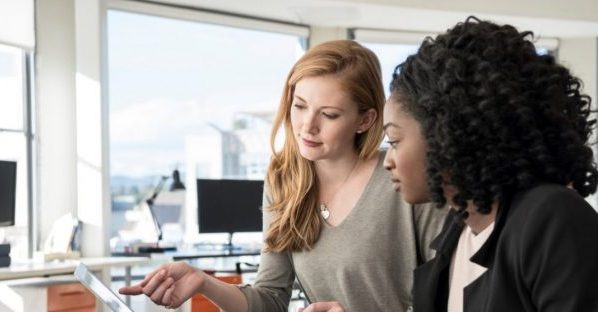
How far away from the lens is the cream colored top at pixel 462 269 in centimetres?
129

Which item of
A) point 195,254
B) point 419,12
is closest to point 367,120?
point 195,254

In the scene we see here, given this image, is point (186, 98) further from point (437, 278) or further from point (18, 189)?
point (437, 278)

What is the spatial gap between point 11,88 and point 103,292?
3991mm

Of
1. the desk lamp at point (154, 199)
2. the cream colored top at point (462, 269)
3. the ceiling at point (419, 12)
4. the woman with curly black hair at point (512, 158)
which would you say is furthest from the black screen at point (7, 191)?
the woman with curly black hair at point (512, 158)

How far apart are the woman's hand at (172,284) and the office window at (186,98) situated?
12.1 ft

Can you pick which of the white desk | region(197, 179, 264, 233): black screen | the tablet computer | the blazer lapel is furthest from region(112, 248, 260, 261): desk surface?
the tablet computer

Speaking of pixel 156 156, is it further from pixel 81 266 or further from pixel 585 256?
pixel 585 256

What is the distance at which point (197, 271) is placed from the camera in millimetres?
1585

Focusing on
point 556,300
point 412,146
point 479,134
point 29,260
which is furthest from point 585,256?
point 29,260

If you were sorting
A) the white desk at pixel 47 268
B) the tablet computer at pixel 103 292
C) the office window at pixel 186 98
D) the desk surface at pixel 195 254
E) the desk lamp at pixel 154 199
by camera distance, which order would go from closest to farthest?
the tablet computer at pixel 103 292
the white desk at pixel 47 268
the desk surface at pixel 195 254
the desk lamp at pixel 154 199
the office window at pixel 186 98

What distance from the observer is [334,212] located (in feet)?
5.71

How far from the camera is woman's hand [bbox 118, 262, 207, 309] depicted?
4.89 ft

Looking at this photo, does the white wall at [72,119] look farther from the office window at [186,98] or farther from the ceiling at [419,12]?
the ceiling at [419,12]

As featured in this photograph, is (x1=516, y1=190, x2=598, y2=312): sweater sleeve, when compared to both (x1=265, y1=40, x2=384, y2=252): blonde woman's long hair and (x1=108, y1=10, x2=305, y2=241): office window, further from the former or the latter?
(x1=108, y1=10, x2=305, y2=241): office window
